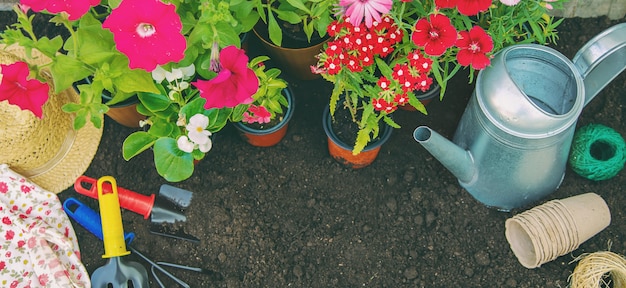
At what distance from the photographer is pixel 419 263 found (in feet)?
5.89

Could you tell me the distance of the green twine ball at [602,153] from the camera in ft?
5.69

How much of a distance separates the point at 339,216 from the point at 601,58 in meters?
0.89

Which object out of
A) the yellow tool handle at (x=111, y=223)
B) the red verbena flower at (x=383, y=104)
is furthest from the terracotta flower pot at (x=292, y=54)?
the yellow tool handle at (x=111, y=223)

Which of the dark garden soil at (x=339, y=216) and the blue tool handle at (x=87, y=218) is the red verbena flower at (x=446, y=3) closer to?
the dark garden soil at (x=339, y=216)

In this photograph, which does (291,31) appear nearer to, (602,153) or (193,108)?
(193,108)

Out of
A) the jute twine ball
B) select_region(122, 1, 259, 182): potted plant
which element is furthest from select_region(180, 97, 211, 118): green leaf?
the jute twine ball

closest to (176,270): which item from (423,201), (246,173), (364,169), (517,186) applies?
(246,173)

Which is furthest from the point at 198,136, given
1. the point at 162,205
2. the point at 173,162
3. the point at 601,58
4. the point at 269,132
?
the point at 601,58

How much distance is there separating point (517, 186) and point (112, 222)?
3.88 feet

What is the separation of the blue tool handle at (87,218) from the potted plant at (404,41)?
0.83 meters

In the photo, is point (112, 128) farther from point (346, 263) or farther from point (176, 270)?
point (346, 263)

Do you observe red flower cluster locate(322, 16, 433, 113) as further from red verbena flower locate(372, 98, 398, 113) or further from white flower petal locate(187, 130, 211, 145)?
white flower petal locate(187, 130, 211, 145)

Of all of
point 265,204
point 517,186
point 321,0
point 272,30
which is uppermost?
point 321,0

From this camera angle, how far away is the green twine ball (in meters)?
1.73
